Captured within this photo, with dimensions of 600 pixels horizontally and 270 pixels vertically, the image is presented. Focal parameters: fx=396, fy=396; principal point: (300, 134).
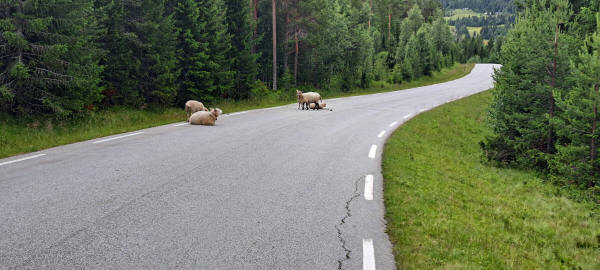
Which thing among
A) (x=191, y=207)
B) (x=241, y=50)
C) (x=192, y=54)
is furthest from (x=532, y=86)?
(x=241, y=50)

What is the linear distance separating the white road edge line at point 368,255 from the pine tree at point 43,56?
516 inches

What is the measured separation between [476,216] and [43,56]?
14.3 metres

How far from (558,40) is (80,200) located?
12443mm

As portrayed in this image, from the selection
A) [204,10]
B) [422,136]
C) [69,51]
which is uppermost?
[204,10]

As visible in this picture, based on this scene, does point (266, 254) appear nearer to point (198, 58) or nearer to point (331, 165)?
point (331, 165)

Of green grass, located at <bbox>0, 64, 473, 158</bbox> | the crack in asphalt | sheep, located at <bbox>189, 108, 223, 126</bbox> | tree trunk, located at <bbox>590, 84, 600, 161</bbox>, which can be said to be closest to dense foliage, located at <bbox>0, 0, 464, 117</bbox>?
green grass, located at <bbox>0, 64, 473, 158</bbox>

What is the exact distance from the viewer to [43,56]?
1363cm

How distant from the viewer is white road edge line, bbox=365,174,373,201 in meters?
6.37

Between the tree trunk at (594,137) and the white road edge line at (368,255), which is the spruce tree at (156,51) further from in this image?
the white road edge line at (368,255)

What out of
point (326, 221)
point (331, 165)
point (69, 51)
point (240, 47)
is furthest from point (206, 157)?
point (240, 47)

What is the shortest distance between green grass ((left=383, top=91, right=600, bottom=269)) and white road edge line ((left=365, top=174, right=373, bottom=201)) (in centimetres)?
27

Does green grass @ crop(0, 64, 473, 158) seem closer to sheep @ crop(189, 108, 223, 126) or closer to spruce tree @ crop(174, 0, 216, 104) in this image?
sheep @ crop(189, 108, 223, 126)

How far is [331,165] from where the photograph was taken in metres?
8.30

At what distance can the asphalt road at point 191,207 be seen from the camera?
398 centimetres
